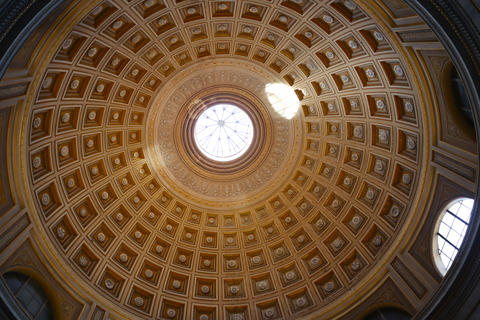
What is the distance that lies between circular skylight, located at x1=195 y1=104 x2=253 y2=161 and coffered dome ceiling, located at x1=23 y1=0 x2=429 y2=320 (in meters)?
2.16

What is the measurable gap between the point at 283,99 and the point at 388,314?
15048mm

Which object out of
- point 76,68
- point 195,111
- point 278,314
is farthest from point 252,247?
point 76,68

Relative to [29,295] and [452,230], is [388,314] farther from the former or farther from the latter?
[29,295]

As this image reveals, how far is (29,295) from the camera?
53.8 ft

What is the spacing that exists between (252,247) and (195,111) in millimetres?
11398

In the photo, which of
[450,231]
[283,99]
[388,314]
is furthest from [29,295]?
[450,231]

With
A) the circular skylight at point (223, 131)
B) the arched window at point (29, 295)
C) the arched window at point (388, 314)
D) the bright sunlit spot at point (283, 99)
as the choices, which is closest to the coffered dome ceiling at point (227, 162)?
the bright sunlit spot at point (283, 99)

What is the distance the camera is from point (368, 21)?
15664 mm

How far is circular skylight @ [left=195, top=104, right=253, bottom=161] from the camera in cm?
2816

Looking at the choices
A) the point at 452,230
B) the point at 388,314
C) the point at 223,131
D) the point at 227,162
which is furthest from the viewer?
the point at 223,131

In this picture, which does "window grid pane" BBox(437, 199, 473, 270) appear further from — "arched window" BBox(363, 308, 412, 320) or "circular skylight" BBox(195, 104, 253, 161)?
"circular skylight" BBox(195, 104, 253, 161)

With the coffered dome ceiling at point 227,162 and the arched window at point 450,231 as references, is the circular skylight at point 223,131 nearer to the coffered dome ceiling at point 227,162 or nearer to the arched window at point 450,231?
the coffered dome ceiling at point 227,162

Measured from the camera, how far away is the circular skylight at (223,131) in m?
28.2

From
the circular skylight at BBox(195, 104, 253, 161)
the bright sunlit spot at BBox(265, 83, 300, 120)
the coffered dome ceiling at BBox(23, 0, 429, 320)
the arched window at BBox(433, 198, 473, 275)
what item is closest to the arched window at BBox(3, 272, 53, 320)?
the coffered dome ceiling at BBox(23, 0, 429, 320)
